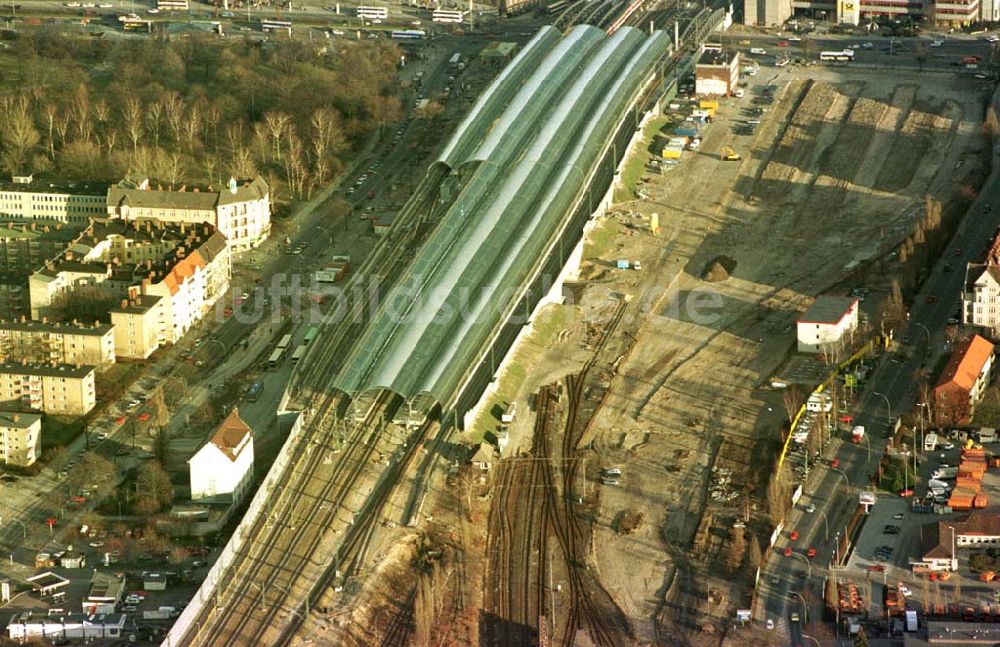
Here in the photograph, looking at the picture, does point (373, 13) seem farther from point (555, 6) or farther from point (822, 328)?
point (822, 328)

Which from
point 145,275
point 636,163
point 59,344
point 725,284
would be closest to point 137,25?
point 636,163

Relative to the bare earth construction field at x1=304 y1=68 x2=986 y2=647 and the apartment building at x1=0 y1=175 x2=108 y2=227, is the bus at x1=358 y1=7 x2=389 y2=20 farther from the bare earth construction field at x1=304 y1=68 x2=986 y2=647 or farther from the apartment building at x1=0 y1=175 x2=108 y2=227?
the apartment building at x1=0 y1=175 x2=108 y2=227

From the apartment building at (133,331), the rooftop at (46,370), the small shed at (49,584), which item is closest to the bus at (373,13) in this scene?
the apartment building at (133,331)

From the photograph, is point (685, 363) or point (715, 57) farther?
point (715, 57)

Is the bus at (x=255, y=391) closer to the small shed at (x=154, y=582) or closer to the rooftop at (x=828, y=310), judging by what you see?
the small shed at (x=154, y=582)

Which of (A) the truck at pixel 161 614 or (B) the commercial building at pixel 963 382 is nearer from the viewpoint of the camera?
(A) the truck at pixel 161 614

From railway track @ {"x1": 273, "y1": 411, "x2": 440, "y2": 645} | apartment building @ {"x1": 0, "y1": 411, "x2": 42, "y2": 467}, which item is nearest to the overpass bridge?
railway track @ {"x1": 273, "y1": 411, "x2": 440, "y2": 645}
